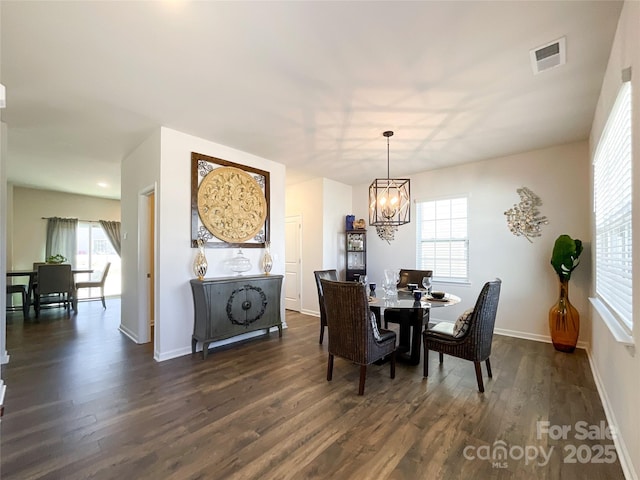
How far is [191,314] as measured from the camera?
355 centimetres

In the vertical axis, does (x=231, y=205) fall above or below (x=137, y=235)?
above

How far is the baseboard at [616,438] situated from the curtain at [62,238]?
9.41 metres

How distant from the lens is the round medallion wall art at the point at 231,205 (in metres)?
3.68

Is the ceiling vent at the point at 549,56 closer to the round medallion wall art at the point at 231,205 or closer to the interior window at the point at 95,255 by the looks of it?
the round medallion wall art at the point at 231,205

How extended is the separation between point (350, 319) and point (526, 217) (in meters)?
3.27

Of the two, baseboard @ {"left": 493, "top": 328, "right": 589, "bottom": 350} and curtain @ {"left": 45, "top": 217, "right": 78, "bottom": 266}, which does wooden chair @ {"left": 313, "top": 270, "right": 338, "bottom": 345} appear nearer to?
baseboard @ {"left": 493, "top": 328, "right": 589, "bottom": 350}

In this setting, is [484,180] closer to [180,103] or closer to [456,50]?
[456,50]

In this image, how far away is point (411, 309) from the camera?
3.10 m

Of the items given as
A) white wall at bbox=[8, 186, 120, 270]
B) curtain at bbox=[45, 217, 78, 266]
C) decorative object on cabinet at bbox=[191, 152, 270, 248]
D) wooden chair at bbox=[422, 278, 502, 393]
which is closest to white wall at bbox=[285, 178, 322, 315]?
decorative object on cabinet at bbox=[191, 152, 270, 248]

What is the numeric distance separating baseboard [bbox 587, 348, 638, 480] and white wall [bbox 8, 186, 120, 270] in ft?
31.0

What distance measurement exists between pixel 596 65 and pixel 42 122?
5.29 metres

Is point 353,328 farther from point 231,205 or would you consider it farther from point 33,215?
point 33,215

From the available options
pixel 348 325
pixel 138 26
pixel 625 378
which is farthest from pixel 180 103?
pixel 625 378

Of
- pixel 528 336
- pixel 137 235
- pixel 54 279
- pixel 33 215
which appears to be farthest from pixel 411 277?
pixel 33 215
